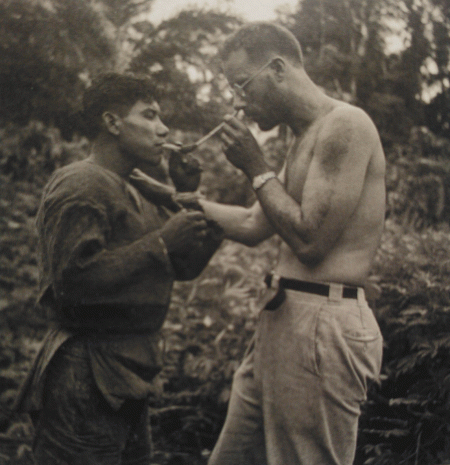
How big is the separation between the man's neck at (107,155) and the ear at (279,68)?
672mm

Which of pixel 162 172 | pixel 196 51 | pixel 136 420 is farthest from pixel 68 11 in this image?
pixel 136 420

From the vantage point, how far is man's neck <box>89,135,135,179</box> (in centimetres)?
195

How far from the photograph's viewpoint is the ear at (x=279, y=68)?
201 centimetres

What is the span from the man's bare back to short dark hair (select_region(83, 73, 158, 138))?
653 millimetres

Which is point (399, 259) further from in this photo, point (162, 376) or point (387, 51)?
point (162, 376)

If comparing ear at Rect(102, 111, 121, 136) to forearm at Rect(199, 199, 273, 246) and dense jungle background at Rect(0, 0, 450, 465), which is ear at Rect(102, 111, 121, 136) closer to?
forearm at Rect(199, 199, 273, 246)

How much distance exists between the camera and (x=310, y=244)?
6.20ft

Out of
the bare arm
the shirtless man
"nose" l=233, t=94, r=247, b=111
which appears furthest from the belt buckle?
"nose" l=233, t=94, r=247, b=111

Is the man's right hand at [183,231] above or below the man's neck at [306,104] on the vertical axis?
below

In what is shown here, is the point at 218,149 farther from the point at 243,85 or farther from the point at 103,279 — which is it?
the point at 103,279

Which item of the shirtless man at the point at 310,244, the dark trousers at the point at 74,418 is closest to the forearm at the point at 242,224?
the shirtless man at the point at 310,244

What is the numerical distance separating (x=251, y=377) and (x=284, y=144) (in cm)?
143

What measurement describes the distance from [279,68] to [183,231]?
0.74 meters

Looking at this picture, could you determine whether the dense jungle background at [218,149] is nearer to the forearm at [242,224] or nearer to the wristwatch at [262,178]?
the forearm at [242,224]
